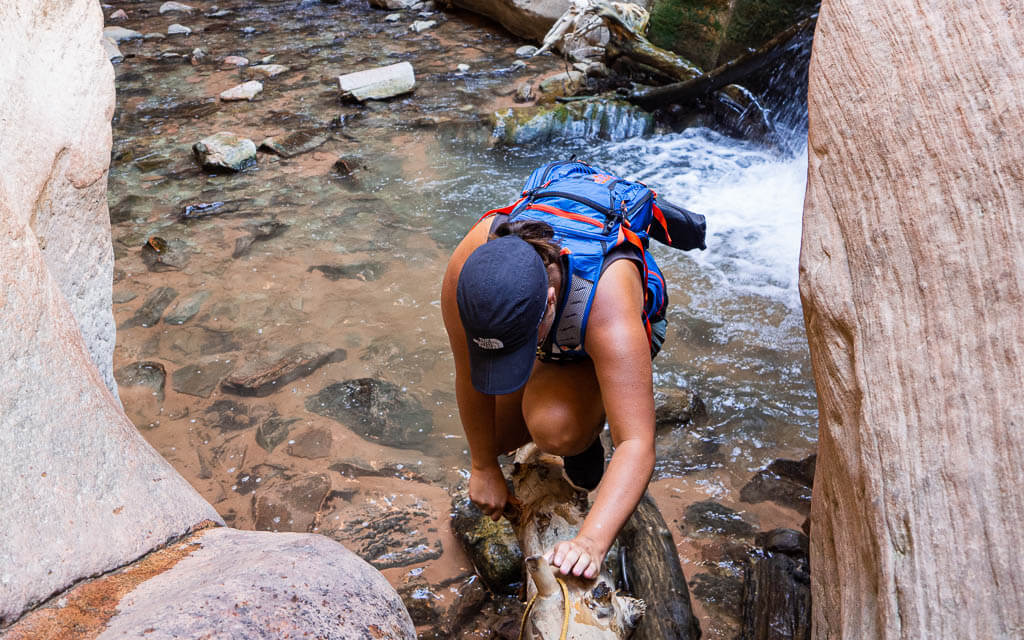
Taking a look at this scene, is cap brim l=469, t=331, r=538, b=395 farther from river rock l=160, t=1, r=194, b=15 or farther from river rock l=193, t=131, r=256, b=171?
river rock l=160, t=1, r=194, b=15

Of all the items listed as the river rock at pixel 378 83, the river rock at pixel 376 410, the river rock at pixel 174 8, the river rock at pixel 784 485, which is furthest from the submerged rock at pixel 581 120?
the river rock at pixel 174 8

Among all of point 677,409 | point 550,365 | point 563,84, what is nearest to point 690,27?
point 563,84

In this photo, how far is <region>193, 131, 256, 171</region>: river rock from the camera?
5426 millimetres

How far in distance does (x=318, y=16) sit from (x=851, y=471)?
9.63 metres

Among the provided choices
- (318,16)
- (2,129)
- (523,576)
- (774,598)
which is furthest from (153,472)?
(318,16)

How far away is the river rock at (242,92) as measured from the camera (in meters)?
6.77

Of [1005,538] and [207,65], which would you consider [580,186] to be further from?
[207,65]

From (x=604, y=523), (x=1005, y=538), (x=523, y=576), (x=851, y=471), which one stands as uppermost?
(x=1005, y=538)

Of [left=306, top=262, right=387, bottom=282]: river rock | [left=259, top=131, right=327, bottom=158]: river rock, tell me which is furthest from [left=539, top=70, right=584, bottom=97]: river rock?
[left=306, top=262, right=387, bottom=282]: river rock

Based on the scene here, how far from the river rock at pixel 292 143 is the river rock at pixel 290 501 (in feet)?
11.5

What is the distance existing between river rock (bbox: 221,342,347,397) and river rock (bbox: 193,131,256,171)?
245 cm

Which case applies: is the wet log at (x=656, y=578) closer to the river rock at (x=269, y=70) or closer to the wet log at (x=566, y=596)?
the wet log at (x=566, y=596)

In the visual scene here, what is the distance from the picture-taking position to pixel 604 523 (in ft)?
5.66

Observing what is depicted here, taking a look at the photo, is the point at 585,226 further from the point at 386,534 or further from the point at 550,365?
the point at 386,534
